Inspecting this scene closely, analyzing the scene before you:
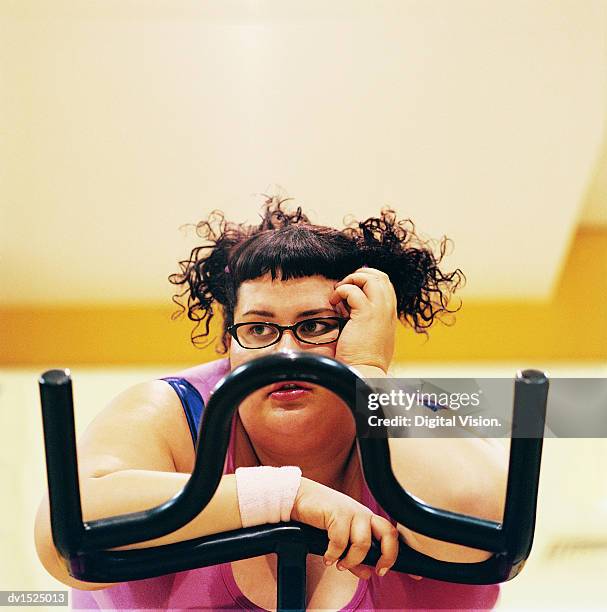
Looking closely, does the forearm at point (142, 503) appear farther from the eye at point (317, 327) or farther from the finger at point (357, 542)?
the eye at point (317, 327)

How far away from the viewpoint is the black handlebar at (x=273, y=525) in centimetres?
41

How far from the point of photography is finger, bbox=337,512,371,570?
0.47m

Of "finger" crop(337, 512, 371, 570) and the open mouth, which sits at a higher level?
the open mouth

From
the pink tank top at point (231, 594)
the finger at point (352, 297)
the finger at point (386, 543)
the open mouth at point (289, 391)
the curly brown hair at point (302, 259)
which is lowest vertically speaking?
the pink tank top at point (231, 594)

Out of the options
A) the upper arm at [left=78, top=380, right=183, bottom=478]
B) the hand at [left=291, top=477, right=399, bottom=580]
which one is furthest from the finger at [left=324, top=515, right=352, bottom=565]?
the upper arm at [left=78, top=380, right=183, bottom=478]

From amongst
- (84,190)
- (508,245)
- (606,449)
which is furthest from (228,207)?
(606,449)

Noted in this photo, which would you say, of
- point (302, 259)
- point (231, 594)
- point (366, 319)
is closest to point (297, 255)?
point (302, 259)

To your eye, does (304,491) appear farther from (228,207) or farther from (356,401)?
(228,207)

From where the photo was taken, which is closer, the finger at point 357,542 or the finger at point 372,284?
Result: the finger at point 357,542

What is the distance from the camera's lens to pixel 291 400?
73 centimetres

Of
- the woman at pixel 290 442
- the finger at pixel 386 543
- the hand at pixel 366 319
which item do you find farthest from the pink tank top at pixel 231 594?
the finger at pixel 386 543

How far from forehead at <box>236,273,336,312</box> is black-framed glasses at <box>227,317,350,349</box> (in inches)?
0.7

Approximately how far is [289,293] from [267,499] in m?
0.33

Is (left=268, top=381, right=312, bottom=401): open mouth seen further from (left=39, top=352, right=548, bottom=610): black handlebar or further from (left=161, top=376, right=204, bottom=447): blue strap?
(left=39, top=352, right=548, bottom=610): black handlebar
